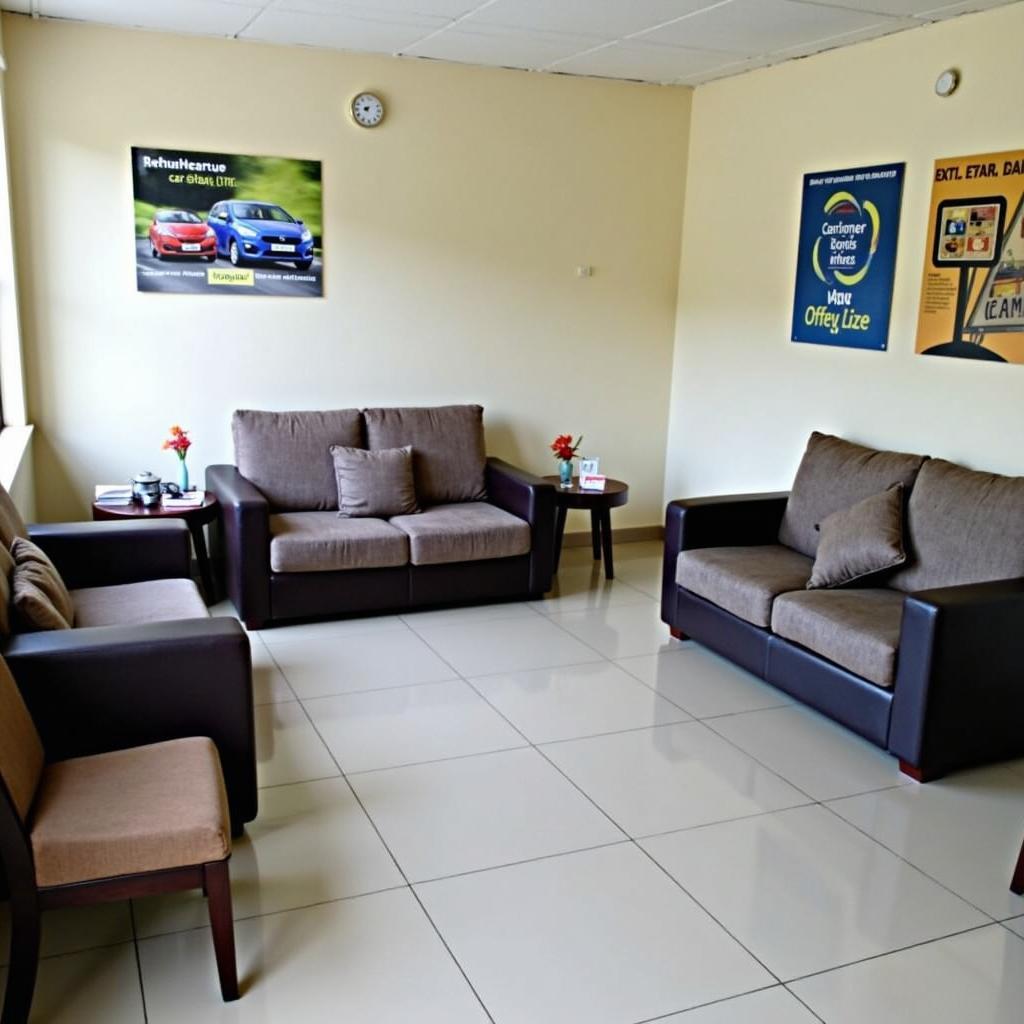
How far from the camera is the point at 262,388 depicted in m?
5.26

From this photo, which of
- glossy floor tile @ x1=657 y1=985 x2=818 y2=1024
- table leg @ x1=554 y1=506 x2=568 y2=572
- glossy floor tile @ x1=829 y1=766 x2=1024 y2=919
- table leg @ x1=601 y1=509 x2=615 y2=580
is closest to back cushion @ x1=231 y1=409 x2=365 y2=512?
table leg @ x1=554 y1=506 x2=568 y2=572

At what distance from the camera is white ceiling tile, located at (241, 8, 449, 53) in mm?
4402

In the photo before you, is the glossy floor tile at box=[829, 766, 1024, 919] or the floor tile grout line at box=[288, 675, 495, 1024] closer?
the floor tile grout line at box=[288, 675, 495, 1024]

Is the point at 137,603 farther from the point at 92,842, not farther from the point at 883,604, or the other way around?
the point at 883,604

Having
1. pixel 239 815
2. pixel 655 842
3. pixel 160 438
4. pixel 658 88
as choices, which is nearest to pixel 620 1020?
pixel 655 842

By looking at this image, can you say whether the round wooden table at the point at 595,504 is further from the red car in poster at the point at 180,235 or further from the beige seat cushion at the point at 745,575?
the red car in poster at the point at 180,235

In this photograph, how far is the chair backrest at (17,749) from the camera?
2.14 metres

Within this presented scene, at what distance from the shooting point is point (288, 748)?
3.49 metres

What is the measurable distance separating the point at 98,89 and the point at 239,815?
347 centimetres

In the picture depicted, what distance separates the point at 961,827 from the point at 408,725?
182 cm

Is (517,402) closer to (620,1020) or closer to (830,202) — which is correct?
(830,202)

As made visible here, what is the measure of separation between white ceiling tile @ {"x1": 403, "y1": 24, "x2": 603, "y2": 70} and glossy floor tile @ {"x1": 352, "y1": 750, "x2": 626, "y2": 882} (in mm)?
3162

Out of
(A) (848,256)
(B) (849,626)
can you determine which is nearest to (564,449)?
(A) (848,256)

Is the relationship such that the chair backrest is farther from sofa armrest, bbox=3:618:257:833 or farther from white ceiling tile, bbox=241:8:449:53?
white ceiling tile, bbox=241:8:449:53
